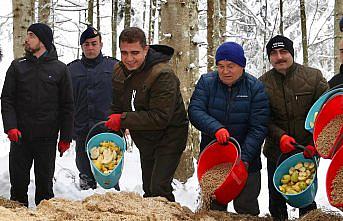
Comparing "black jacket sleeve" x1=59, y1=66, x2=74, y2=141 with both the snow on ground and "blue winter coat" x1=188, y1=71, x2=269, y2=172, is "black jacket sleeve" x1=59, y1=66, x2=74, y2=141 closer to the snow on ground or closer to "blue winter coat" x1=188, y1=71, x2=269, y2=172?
the snow on ground

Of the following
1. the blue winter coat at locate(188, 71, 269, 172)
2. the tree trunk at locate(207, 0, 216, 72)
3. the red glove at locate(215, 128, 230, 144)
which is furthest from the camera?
the tree trunk at locate(207, 0, 216, 72)

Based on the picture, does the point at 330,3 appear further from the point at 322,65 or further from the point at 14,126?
the point at 14,126

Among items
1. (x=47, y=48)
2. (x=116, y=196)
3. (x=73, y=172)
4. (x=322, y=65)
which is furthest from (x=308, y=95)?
(x=322, y=65)

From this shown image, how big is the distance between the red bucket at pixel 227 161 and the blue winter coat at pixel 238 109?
109 millimetres

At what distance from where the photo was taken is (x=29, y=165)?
4.76 metres

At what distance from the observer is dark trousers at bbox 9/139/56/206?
15.4 feet

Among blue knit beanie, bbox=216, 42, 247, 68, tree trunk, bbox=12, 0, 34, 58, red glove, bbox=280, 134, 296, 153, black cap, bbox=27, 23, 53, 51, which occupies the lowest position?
red glove, bbox=280, 134, 296, 153

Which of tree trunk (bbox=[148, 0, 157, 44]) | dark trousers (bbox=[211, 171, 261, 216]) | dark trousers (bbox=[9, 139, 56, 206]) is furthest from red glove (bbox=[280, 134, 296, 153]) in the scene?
tree trunk (bbox=[148, 0, 157, 44])

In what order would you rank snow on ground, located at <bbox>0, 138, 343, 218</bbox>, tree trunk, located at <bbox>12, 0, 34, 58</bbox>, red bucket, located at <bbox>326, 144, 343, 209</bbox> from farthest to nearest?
tree trunk, located at <bbox>12, 0, 34, 58</bbox> < snow on ground, located at <bbox>0, 138, 343, 218</bbox> < red bucket, located at <bbox>326, 144, 343, 209</bbox>

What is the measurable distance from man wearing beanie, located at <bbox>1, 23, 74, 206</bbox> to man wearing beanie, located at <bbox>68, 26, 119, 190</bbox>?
1.06m

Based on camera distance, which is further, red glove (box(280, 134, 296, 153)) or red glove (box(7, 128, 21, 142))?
red glove (box(7, 128, 21, 142))

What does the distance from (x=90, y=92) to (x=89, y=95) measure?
4 centimetres

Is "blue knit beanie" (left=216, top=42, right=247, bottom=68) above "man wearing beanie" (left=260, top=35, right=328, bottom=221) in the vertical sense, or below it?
above

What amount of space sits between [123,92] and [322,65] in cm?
1812
